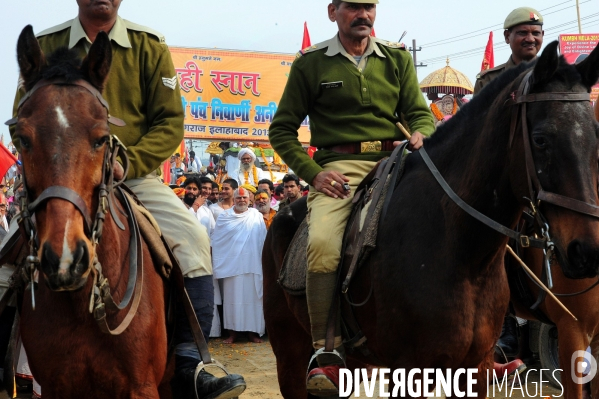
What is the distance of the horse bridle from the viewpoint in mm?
3398

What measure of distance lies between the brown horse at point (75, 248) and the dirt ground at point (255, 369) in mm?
4732

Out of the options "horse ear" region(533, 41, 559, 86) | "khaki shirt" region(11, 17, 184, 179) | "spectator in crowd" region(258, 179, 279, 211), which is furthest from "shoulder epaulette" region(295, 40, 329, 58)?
"spectator in crowd" region(258, 179, 279, 211)

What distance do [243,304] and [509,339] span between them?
23.0 ft

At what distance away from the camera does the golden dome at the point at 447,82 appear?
28.5 meters

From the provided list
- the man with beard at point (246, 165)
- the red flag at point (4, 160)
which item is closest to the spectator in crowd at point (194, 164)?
the man with beard at point (246, 165)

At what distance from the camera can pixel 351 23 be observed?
5.51m

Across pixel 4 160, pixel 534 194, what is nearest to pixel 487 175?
pixel 534 194

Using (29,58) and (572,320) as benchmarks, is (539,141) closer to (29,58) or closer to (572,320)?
(572,320)

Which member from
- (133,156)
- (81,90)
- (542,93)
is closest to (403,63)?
(542,93)

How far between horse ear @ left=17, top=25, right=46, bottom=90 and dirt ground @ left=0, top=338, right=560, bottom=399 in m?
5.40

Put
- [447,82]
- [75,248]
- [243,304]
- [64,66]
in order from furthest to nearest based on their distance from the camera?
[447,82] → [243,304] → [64,66] → [75,248]

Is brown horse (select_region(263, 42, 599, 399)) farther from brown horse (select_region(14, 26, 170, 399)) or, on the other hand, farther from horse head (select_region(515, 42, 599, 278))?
brown horse (select_region(14, 26, 170, 399))

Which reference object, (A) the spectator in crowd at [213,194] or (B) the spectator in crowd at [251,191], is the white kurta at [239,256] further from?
(A) the spectator in crowd at [213,194]

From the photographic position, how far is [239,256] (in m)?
13.8
